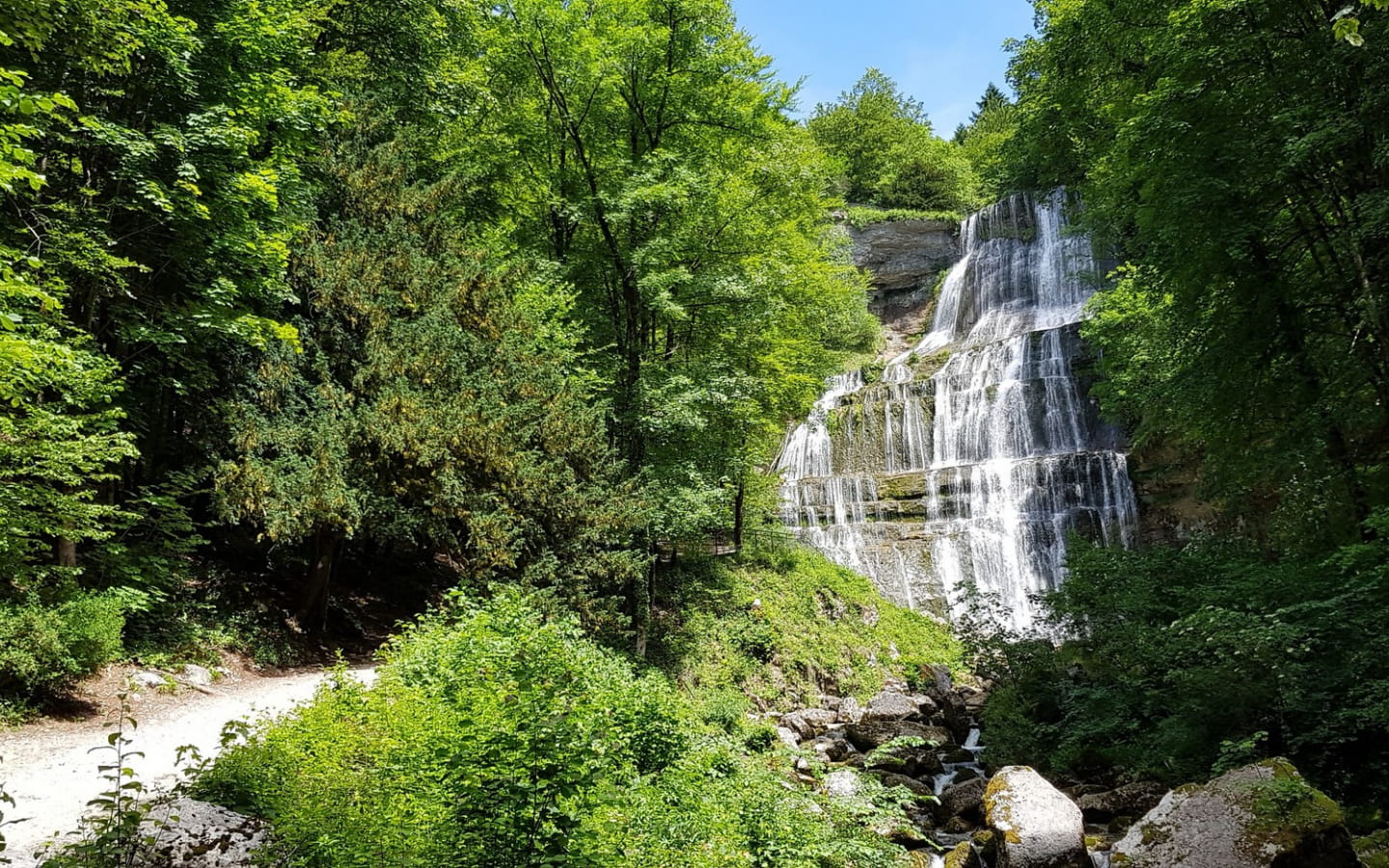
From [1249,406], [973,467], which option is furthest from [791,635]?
[1249,406]

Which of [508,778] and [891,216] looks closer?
[508,778]

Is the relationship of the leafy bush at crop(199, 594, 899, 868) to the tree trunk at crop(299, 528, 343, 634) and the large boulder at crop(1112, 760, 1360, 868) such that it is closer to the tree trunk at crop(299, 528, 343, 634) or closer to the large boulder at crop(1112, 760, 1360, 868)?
the large boulder at crop(1112, 760, 1360, 868)

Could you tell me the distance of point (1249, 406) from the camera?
9.03 metres

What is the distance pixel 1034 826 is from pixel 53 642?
30.5 ft

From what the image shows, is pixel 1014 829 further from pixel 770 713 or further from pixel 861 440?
pixel 861 440

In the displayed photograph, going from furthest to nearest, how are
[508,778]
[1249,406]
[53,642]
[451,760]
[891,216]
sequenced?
[891,216], [1249,406], [53,642], [451,760], [508,778]

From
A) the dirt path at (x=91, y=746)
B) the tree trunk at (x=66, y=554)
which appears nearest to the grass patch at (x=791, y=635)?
the dirt path at (x=91, y=746)

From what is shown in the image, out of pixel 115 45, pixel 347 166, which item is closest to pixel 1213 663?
pixel 115 45

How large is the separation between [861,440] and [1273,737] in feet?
60.3

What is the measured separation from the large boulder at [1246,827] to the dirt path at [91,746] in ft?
23.8

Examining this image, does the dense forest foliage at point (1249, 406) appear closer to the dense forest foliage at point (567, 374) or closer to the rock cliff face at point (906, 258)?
the dense forest foliage at point (567, 374)

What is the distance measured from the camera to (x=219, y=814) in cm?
387

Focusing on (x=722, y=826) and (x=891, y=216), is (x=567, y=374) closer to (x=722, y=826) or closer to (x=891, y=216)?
(x=722, y=826)

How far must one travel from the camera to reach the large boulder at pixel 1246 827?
194 inches
